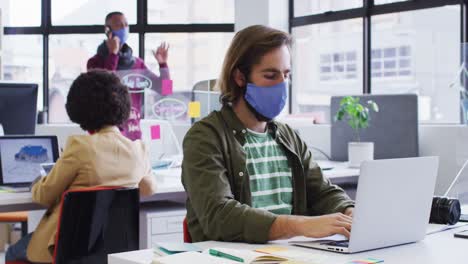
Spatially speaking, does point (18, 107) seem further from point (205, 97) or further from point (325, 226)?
point (325, 226)

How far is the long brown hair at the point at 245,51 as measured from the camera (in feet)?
6.36

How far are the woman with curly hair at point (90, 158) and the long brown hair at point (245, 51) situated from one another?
0.62 meters

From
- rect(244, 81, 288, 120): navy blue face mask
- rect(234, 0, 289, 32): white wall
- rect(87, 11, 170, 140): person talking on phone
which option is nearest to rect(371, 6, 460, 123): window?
rect(234, 0, 289, 32): white wall

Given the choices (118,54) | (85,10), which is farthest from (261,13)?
(85,10)

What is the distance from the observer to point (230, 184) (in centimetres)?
184

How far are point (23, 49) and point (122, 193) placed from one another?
4266 millimetres

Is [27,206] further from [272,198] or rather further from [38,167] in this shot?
[272,198]

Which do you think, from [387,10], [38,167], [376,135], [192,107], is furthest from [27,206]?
[387,10]

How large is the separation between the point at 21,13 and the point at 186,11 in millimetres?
1502

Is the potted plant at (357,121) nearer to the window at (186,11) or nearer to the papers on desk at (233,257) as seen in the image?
the window at (186,11)

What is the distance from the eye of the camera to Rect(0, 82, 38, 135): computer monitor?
311cm

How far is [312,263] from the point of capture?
1.33 metres

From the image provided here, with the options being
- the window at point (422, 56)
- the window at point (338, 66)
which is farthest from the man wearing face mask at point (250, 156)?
the window at point (338, 66)

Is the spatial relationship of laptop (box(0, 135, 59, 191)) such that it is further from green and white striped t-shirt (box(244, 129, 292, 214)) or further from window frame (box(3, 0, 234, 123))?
window frame (box(3, 0, 234, 123))
